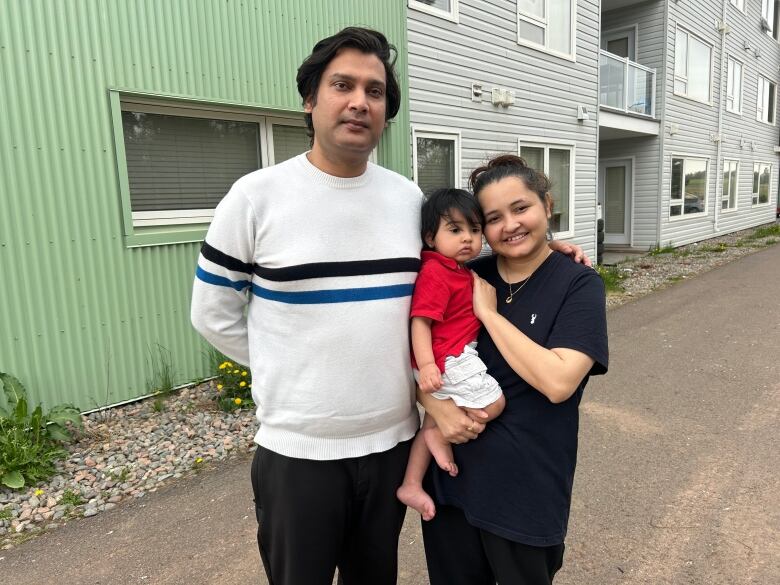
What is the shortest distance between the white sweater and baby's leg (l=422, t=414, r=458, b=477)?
0.12 m

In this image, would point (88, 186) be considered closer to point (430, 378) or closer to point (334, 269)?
point (334, 269)

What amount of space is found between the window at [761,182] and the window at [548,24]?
1427 cm

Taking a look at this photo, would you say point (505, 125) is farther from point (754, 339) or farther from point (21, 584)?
point (21, 584)

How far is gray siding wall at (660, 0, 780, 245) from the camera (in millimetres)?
14797

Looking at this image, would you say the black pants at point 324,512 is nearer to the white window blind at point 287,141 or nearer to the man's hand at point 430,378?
the man's hand at point 430,378

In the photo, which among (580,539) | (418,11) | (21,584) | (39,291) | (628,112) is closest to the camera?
(21,584)

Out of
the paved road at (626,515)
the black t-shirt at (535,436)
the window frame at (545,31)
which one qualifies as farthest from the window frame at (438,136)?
the black t-shirt at (535,436)

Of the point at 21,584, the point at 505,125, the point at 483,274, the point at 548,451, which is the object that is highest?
the point at 505,125

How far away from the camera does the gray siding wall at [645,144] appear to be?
14.1 meters

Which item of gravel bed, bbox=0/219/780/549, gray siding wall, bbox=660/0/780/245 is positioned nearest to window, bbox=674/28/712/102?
Answer: gray siding wall, bbox=660/0/780/245

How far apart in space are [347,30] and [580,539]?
2651mm

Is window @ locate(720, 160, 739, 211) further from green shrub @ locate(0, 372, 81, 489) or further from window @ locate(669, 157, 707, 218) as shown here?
green shrub @ locate(0, 372, 81, 489)

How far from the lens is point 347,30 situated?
1.78m

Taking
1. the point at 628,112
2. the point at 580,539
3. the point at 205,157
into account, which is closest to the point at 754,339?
the point at 580,539
